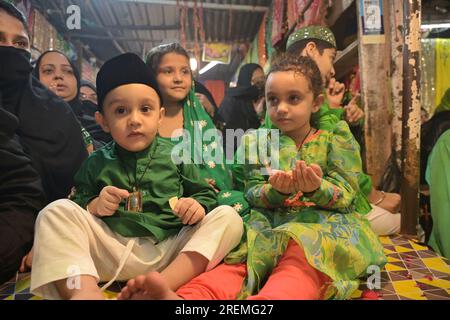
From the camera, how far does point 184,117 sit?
1820mm

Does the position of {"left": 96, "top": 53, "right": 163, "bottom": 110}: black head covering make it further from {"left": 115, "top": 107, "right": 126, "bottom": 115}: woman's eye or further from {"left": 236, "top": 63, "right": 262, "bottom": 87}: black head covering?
{"left": 236, "top": 63, "right": 262, "bottom": 87}: black head covering

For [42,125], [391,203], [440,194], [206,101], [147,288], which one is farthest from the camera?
[206,101]

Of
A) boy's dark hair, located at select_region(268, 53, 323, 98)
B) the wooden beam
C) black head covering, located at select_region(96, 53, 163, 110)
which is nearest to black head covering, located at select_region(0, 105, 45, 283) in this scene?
black head covering, located at select_region(96, 53, 163, 110)

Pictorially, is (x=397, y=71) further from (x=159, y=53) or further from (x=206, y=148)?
(x=159, y=53)

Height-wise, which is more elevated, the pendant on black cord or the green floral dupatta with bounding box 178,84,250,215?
the green floral dupatta with bounding box 178,84,250,215

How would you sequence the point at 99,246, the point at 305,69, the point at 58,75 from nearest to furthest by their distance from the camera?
the point at 99,246 → the point at 305,69 → the point at 58,75

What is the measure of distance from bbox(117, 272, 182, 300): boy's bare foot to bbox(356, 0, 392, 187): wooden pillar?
1.61m

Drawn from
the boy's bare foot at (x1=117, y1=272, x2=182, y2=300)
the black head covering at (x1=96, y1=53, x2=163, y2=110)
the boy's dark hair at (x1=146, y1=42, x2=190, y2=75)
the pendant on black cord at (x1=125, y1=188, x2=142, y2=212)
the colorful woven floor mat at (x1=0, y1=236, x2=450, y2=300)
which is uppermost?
the boy's dark hair at (x1=146, y1=42, x2=190, y2=75)

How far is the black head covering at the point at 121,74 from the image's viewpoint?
1157 millimetres

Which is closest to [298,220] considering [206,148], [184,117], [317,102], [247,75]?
[317,102]

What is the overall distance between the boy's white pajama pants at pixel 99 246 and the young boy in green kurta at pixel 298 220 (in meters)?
0.09

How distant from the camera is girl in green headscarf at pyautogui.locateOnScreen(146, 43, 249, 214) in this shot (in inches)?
66.7

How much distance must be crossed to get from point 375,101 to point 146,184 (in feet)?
5.09

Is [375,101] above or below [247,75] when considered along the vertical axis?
below
